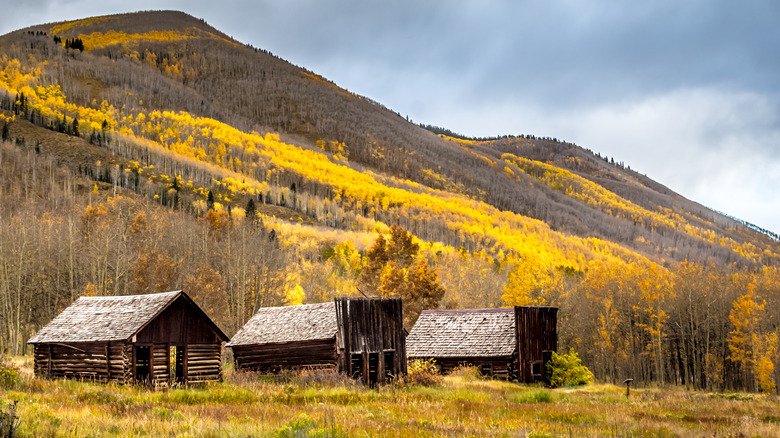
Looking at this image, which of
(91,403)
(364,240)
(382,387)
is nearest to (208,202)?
(364,240)

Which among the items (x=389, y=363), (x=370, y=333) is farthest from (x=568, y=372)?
(x=370, y=333)

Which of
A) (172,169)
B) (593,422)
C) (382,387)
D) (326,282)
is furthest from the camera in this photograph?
(172,169)

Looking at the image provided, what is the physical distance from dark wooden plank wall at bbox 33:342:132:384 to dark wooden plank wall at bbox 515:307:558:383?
25.0m

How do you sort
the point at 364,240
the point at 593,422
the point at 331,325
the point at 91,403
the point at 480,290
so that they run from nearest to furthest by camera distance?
the point at 593,422, the point at 91,403, the point at 331,325, the point at 480,290, the point at 364,240

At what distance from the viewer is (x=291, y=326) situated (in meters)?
38.5

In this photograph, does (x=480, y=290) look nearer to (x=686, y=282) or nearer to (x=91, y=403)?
(x=686, y=282)

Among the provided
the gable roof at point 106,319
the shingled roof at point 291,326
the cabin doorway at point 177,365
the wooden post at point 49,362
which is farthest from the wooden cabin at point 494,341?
the wooden post at point 49,362

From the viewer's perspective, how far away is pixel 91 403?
68.2 ft

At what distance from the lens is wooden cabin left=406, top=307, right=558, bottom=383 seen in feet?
146

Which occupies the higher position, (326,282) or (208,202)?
(208,202)

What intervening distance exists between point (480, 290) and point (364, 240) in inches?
3409

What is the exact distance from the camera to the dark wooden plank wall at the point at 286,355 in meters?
35.9

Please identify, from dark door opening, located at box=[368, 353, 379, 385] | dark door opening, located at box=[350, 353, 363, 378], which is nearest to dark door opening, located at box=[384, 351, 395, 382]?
dark door opening, located at box=[368, 353, 379, 385]

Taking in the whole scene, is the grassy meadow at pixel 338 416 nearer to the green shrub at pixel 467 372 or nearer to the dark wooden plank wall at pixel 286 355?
the dark wooden plank wall at pixel 286 355
